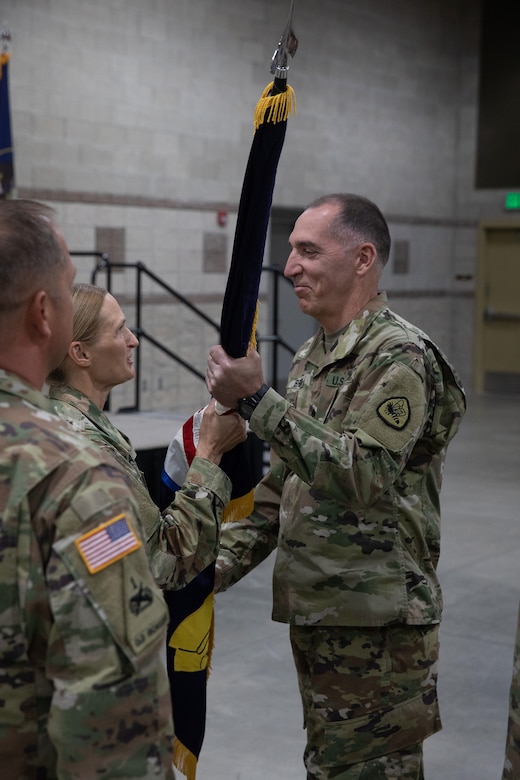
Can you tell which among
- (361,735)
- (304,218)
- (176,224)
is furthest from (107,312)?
(176,224)

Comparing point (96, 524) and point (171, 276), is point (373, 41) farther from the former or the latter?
point (96, 524)

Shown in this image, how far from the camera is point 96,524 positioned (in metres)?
1.36

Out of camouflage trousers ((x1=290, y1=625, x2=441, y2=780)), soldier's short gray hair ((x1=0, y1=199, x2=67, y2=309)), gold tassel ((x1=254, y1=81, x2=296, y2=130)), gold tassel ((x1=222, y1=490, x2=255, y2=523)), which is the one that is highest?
gold tassel ((x1=254, y1=81, x2=296, y2=130))

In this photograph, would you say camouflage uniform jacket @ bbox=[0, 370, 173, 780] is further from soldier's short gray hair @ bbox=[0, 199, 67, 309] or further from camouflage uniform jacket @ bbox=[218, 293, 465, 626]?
camouflage uniform jacket @ bbox=[218, 293, 465, 626]

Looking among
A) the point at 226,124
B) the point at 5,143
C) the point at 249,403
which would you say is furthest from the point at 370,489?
the point at 226,124

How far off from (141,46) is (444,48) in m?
5.96

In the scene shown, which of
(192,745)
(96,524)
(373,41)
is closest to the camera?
(96,524)

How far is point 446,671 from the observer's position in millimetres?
4625

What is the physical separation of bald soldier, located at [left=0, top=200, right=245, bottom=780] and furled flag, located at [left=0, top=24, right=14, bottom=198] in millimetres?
6967

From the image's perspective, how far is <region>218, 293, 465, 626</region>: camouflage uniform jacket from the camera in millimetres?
2348

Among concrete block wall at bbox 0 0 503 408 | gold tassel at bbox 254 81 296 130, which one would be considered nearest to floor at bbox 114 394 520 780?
gold tassel at bbox 254 81 296 130

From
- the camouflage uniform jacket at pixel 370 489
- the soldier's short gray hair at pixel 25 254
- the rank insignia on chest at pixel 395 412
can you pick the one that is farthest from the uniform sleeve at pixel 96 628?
the rank insignia on chest at pixel 395 412

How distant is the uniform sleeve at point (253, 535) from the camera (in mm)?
2682

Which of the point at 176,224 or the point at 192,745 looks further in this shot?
the point at 176,224
